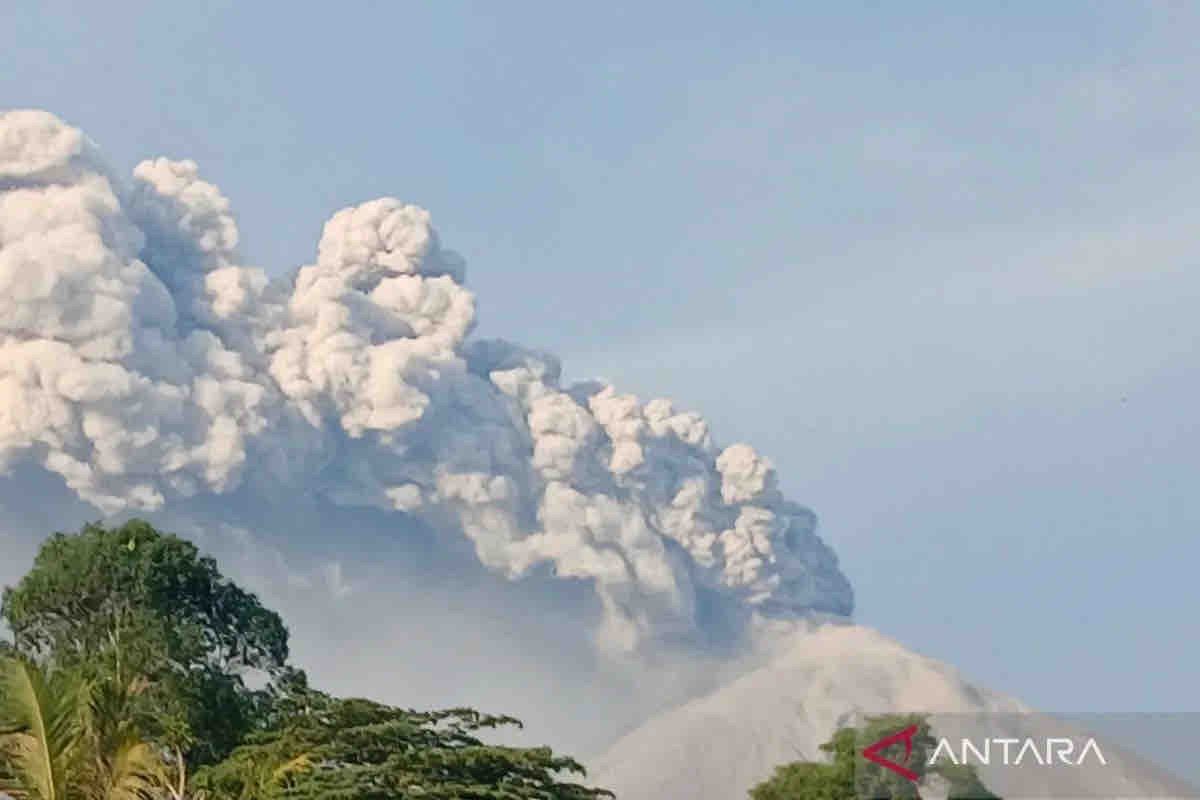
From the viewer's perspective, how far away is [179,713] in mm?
21484

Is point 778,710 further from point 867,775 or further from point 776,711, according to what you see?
point 867,775

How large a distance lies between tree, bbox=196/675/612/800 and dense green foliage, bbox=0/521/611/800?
21mm

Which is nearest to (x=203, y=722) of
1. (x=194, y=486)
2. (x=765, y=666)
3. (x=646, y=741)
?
(x=194, y=486)

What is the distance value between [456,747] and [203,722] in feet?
22.0

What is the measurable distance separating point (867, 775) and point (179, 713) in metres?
14.4

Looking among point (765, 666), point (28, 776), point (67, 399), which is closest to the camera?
point (28, 776)

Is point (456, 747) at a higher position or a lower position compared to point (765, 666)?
lower

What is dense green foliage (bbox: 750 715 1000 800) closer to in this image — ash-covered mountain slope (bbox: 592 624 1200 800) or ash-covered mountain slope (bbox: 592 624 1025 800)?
ash-covered mountain slope (bbox: 592 624 1200 800)

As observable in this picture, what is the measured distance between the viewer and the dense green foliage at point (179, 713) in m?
15.6

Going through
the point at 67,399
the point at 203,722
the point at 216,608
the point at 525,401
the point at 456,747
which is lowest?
the point at 456,747

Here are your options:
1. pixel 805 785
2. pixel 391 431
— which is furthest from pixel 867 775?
pixel 391 431

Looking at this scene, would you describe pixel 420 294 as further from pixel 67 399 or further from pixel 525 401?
pixel 67 399

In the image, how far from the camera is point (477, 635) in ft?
464

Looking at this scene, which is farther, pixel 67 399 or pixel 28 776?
pixel 67 399
